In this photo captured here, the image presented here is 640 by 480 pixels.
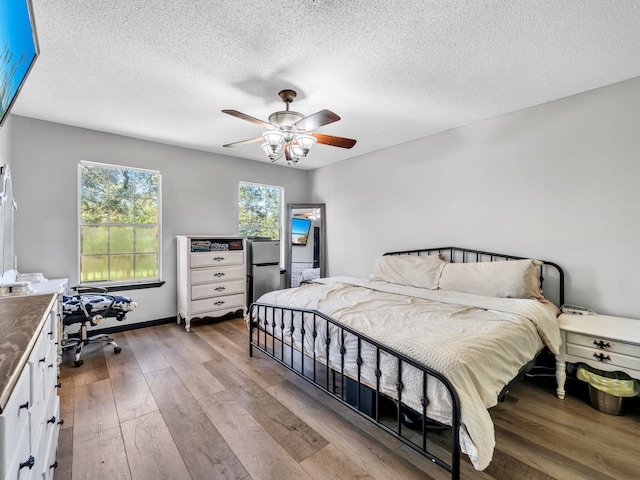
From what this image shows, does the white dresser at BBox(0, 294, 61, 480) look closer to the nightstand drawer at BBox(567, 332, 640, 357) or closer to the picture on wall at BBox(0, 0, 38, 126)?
the picture on wall at BBox(0, 0, 38, 126)

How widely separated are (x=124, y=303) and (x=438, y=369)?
316 centimetres

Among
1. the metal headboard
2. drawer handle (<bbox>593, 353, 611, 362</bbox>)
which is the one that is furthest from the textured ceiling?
drawer handle (<bbox>593, 353, 611, 362</bbox>)

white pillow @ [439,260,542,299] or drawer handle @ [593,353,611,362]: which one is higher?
white pillow @ [439,260,542,299]

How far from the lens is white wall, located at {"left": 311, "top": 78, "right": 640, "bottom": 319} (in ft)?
8.01

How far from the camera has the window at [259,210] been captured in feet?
16.0

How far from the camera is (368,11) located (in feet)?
5.47

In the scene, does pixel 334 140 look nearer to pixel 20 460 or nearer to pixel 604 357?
pixel 20 460

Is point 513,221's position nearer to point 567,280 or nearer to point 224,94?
point 567,280

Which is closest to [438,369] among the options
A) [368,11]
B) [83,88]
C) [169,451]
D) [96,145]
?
[169,451]

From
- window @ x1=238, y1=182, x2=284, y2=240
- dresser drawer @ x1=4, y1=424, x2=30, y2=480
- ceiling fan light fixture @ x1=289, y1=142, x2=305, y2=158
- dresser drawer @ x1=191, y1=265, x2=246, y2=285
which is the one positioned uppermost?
ceiling fan light fixture @ x1=289, y1=142, x2=305, y2=158

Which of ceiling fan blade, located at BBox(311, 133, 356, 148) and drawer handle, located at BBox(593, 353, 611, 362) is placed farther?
ceiling fan blade, located at BBox(311, 133, 356, 148)

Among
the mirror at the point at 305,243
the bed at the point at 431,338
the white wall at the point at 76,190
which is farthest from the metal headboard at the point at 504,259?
the white wall at the point at 76,190

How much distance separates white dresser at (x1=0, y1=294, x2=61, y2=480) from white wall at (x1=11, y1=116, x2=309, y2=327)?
2297 millimetres

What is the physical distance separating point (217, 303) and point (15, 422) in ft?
11.1
